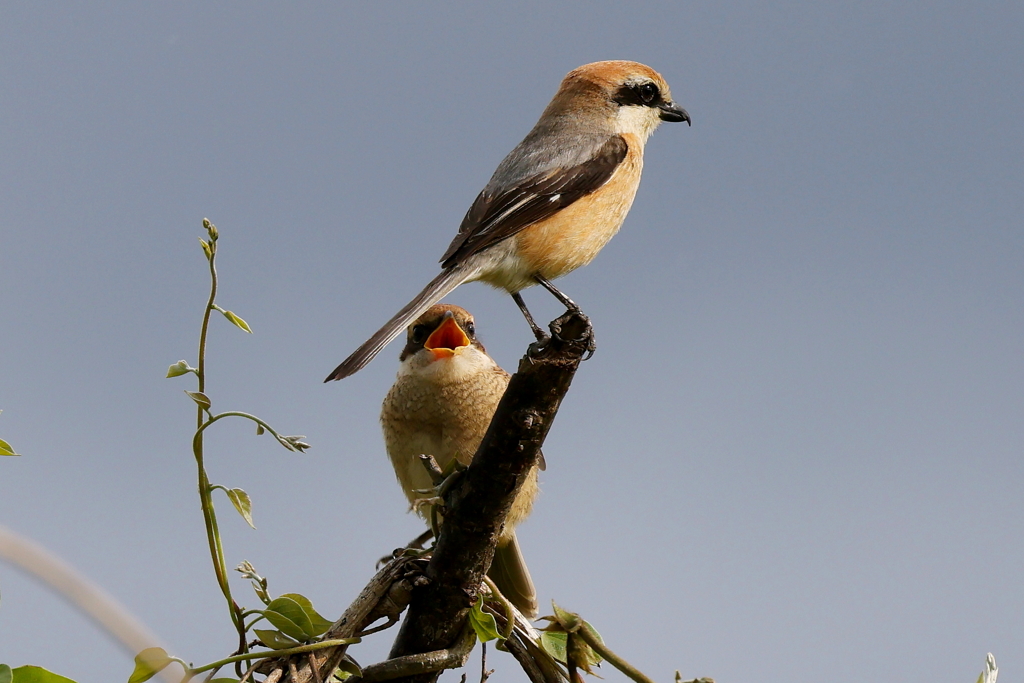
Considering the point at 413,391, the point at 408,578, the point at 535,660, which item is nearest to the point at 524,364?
the point at 408,578

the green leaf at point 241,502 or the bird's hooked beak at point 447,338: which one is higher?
the bird's hooked beak at point 447,338

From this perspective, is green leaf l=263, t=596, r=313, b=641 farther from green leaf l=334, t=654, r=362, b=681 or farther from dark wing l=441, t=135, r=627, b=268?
dark wing l=441, t=135, r=627, b=268

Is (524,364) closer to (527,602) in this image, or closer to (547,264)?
(547,264)

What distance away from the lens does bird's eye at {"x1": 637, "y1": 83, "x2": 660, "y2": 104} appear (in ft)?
15.5

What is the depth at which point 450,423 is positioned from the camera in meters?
Result: 4.03

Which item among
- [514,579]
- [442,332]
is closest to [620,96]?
[442,332]

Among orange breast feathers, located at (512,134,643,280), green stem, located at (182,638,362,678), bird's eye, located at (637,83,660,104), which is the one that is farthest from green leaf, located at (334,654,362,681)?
bird's eye, located at (637,83,660,104)

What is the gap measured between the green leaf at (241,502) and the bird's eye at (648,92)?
3.12 metres

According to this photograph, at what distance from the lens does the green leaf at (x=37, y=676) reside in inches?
72.5

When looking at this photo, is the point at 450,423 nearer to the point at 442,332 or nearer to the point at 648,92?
the point at 442,332

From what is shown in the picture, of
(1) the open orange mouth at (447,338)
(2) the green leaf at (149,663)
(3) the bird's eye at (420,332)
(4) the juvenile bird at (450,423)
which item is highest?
(3) the bird's eye at (420,332)

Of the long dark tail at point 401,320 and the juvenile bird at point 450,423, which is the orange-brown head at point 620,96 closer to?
the juvenile bird at point 450,423

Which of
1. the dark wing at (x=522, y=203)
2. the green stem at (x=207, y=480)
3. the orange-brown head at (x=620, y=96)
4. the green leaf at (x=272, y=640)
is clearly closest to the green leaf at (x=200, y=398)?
the green stem at (x=207, y=480)

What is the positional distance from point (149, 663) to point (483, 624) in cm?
87
